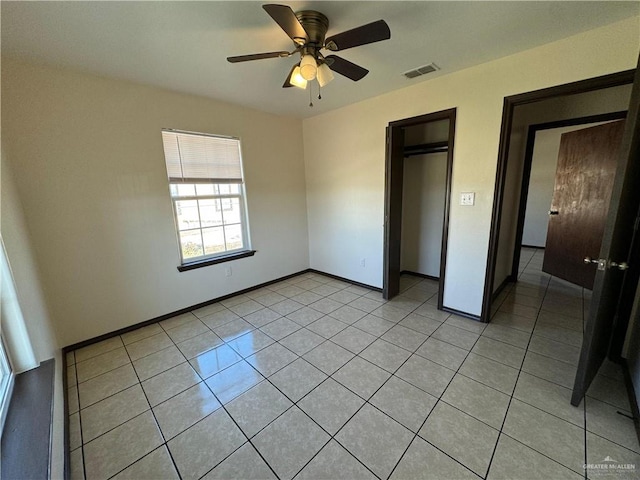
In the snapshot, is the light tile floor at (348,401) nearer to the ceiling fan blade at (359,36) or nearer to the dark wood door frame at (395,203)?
the dark wood door frame at (395,203)

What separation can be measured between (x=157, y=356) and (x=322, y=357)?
1.44 meters

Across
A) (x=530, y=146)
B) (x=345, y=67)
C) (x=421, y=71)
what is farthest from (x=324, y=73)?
(x=530, y=146)

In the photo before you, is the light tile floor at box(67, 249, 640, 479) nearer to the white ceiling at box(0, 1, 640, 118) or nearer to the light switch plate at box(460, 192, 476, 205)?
the light switch plate at box(460, 192, 476, 205)

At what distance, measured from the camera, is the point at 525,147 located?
325cm

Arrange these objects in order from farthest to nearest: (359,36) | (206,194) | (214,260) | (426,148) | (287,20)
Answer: (426,148) < (214,260) < (206,194) < (359,36) < (287,20)

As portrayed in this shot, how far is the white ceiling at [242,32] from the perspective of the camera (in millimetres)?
1451

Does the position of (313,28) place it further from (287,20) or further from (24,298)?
(24,298)

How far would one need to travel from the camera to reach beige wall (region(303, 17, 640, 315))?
1.83 meters

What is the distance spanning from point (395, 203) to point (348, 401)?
2.20 m

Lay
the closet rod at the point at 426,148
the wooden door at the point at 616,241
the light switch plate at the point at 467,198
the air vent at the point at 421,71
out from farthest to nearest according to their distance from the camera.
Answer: the closet rod at the point at 426,148 < the light switch plate at the point at 467,198 < the air vent at the point at 421,71 < the wooden door at the point at 616,241

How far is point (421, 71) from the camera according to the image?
229 cm

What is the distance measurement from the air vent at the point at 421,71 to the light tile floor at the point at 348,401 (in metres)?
2.42

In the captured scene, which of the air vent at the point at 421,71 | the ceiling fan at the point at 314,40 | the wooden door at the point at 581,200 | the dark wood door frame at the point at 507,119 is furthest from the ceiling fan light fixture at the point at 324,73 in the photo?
the wooden door at the point at 581,200

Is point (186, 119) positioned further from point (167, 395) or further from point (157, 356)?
point (167, 395)
